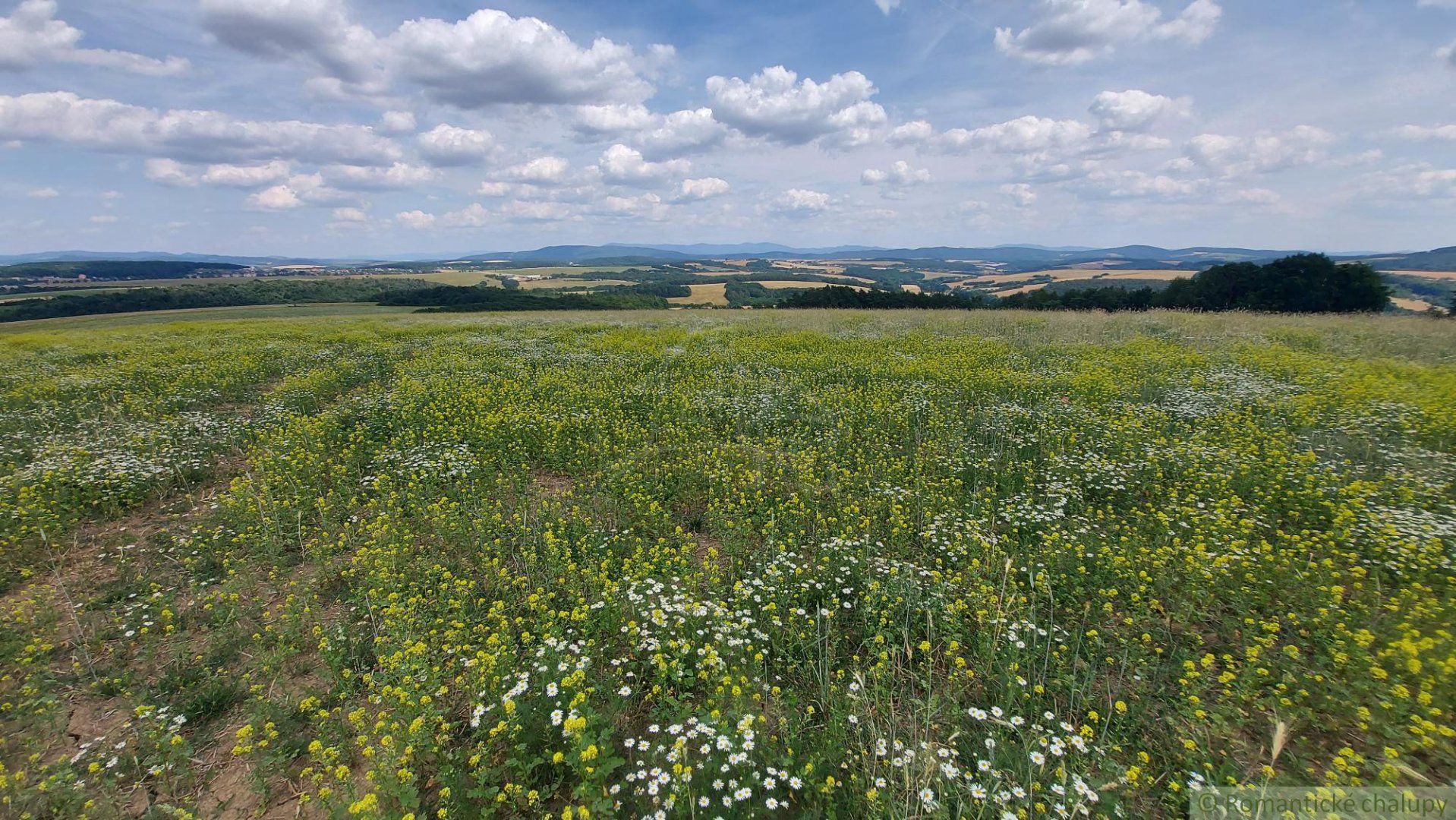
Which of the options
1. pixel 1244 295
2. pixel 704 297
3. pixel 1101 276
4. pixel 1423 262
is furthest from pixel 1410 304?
pixel 1423 262

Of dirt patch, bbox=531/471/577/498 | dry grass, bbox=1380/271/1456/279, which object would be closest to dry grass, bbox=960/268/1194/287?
dry grass, bbox=1380/271/1456/279

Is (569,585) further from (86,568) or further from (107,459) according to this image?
(107,459)

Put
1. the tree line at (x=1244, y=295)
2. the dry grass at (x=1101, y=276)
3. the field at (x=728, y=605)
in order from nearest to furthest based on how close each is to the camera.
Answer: the field at (x=728, y=605), the tree line at (x=1244, y=295), the dry grass at (x=1101, y=276)

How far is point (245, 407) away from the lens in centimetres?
1280

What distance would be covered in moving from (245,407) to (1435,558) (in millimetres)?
19657

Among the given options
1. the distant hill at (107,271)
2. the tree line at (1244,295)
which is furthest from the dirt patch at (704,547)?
the distant hill at (107,271)

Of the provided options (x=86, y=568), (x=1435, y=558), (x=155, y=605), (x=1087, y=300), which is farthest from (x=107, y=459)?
(x=1087, y=300)

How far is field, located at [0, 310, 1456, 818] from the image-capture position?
3.51m

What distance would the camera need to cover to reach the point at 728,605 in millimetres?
5156

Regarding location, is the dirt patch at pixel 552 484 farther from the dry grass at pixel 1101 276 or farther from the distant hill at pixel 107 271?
the distant hill at pixel 107 271

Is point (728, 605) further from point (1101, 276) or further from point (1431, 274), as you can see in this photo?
point (1431, 274)

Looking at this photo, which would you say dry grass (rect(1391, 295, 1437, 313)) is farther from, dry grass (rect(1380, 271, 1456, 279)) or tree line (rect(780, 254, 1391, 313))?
dry grass (rect(1380, 271, 1456, 279))

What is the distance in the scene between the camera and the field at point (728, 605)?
351cm

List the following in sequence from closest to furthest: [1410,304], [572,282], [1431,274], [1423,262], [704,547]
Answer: [704,547]
[1410,304]
[1431,274]
[1423,262]
[572,282]
